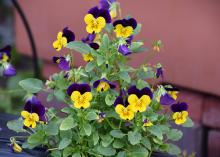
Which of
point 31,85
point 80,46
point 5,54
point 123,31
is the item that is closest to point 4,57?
point 5,54

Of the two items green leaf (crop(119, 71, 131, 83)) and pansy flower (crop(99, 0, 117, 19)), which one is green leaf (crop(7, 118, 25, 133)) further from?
pansy flower (crop(99, 0, 117, 19))

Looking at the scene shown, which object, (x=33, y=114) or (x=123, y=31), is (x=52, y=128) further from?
(x=123, y=31)

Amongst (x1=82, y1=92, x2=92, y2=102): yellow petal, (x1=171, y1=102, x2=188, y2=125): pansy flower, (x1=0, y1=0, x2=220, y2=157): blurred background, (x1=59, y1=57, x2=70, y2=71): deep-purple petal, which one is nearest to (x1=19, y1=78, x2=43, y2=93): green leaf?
(x1=59, y1=57, x2=70, y2=71): deep-purple petal

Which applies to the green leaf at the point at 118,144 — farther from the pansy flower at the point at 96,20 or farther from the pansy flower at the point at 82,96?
the pansy flower at the point at 96,20

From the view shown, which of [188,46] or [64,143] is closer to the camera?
[64,143]

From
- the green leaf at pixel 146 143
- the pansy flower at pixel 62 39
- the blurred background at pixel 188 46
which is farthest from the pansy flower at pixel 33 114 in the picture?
the blurred background at pixel 188 46

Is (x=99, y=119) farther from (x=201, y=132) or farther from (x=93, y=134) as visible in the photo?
(x=201, y=132)

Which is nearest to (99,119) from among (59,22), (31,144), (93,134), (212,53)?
(93,134)
